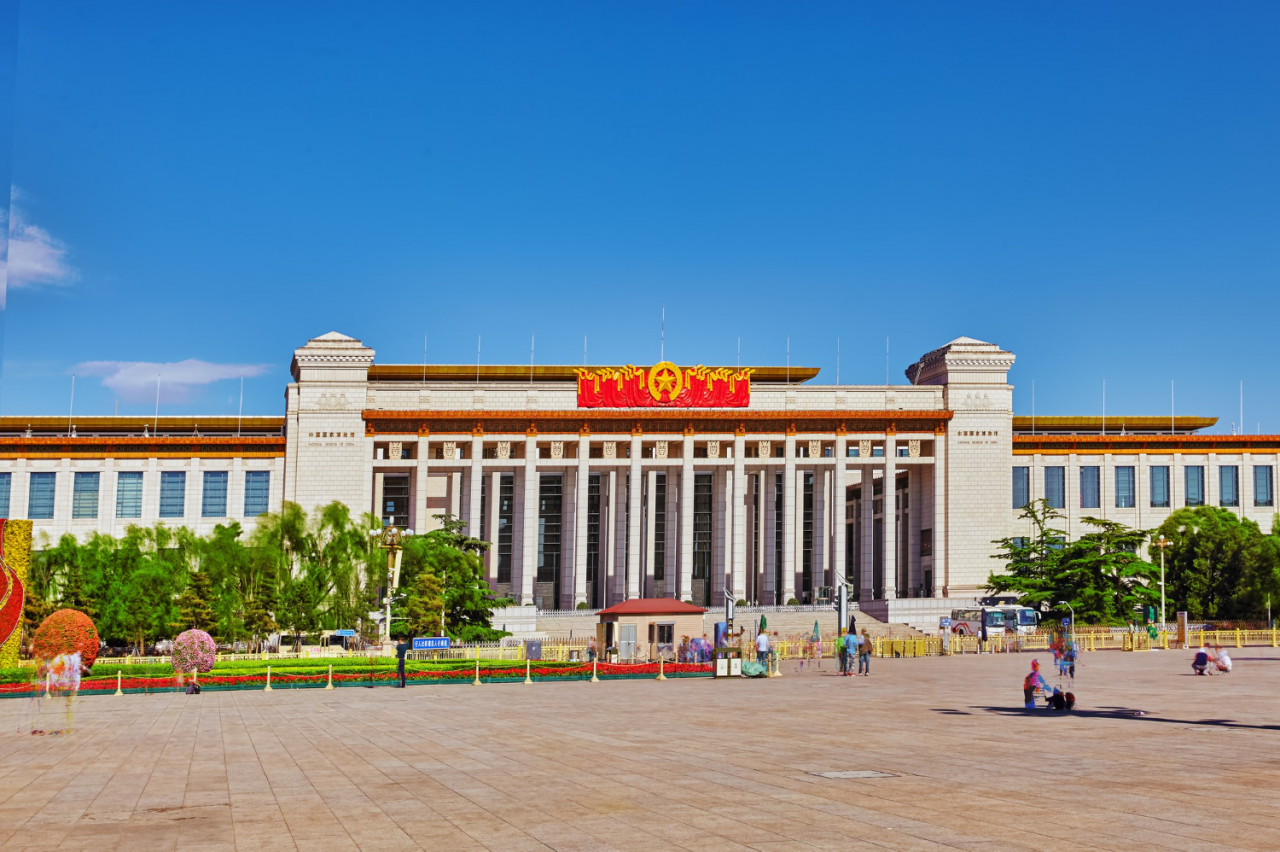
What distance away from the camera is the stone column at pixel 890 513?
89750 millimetres

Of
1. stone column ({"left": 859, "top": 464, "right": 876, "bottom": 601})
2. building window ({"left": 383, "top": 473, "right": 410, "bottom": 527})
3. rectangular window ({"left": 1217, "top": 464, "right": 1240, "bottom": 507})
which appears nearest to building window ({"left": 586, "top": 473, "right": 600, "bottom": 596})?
building window ({"left": 383, "top": 473, "right": 410, "bottom": 527})

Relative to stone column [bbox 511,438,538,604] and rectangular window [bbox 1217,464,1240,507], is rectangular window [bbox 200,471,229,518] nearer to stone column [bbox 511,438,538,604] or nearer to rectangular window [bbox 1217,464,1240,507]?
stone column [bbox 511,438,538,604]

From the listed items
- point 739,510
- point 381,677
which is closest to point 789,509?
point 739,510

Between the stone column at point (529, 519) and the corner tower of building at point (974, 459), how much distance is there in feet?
91.5

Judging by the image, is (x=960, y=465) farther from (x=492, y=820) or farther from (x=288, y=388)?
(x=492, y=820)

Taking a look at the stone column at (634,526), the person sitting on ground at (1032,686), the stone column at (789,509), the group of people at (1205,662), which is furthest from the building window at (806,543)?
the person sitting on ground at (1032,686)

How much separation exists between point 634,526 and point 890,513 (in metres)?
18.3

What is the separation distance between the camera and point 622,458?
89.7 metres

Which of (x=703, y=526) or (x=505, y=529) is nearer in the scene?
(x=505, y=529)

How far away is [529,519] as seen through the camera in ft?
289

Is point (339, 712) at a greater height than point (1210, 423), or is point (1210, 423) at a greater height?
point (1210, 423)

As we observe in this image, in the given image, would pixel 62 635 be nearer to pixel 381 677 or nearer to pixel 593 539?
pixel 381 677

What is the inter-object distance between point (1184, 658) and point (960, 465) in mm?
41321

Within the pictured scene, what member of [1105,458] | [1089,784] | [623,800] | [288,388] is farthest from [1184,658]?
[288,388]
